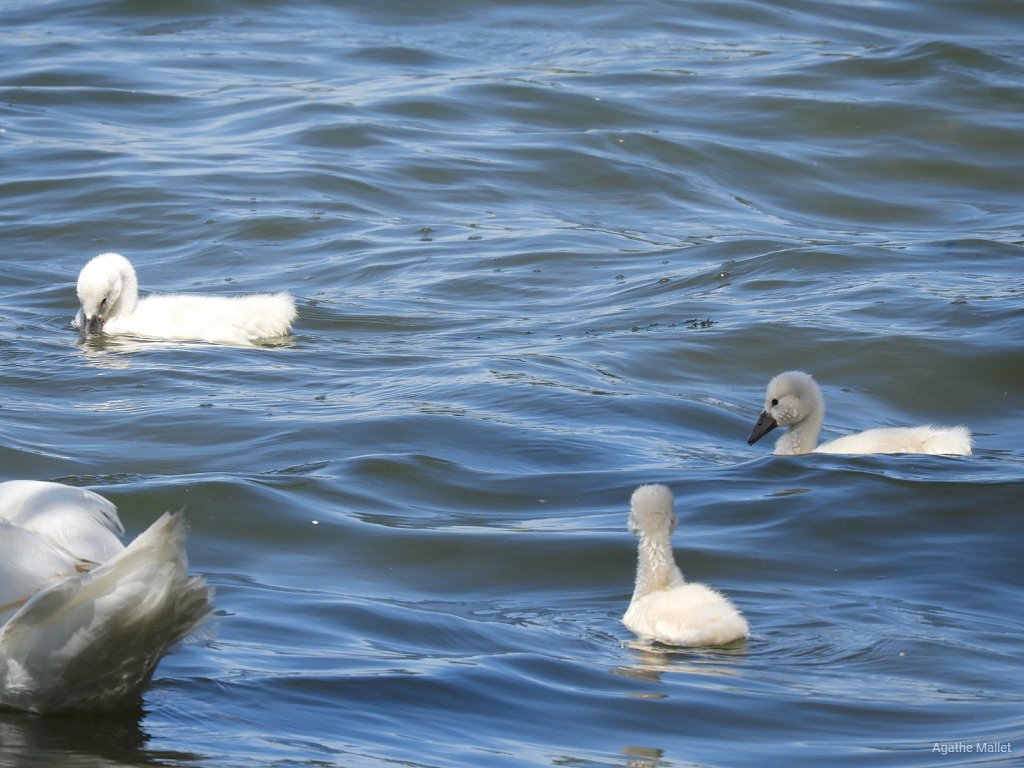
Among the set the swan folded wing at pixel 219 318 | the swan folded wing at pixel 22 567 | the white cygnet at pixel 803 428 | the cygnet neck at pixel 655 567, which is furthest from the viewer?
the swan folded wing at pixel 219 318

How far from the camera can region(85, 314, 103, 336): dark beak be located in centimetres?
1055

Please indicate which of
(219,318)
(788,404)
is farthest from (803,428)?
(219,318)

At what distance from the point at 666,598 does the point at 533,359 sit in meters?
4.24

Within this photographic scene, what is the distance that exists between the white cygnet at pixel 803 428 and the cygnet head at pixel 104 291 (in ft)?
13.0

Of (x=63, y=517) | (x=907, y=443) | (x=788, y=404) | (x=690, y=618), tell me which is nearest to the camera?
(x=63, y=517)

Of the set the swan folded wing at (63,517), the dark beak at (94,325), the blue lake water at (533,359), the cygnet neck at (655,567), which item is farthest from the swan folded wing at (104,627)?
the dark beak at (94,325)

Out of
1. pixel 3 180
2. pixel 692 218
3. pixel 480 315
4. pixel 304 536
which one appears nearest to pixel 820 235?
pixel 692 218

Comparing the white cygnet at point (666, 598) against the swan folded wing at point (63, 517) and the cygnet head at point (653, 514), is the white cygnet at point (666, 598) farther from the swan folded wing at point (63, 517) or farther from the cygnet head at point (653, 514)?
the swan folded wing at point (63, 517)

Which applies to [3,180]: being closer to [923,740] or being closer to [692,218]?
[692,218]

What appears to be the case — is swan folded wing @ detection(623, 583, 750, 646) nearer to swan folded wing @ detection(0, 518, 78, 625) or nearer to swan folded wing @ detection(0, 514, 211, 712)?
swan folded wing @ detection(0, 514, 211, 712)

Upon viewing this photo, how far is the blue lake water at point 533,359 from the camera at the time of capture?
4980 millimetres

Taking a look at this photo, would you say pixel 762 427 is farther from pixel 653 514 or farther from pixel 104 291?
pixel 104 291

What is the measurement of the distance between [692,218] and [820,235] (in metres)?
1.00

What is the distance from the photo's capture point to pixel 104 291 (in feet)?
34.9
